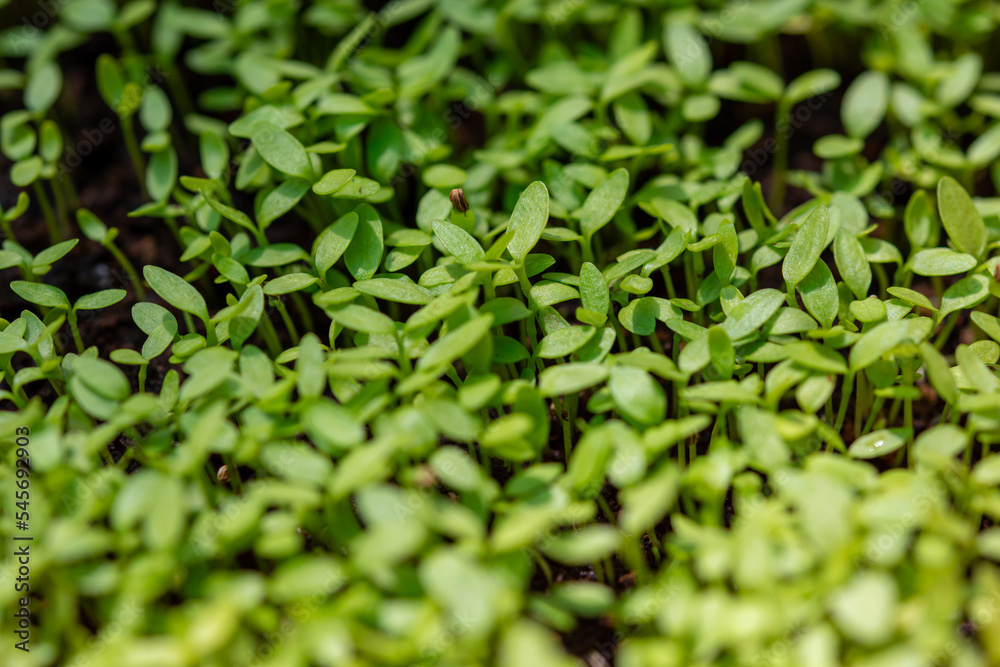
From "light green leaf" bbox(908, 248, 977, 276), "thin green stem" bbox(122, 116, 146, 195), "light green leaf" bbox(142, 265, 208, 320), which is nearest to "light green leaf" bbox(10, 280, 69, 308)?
"light green leaf" bbox(142, 265, 208, 320)

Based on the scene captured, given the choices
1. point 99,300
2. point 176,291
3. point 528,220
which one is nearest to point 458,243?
point 528,220

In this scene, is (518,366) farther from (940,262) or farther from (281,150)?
(940,262)

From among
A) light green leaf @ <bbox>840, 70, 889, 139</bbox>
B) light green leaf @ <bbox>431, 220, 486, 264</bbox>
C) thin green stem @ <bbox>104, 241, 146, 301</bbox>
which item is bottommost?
thin green stem @ <bbox>104, 241, 146, 301</bbox>

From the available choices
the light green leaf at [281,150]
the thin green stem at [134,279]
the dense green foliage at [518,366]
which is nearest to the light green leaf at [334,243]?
the dense green foliage at [518,366]

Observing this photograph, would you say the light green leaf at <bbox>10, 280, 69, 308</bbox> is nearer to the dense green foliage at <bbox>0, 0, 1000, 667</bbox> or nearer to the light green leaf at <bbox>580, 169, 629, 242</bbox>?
the dense green foliage at <bbox>0, 0, 1000, 667</bbox>

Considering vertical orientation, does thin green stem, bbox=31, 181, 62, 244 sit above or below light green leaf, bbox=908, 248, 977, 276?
below

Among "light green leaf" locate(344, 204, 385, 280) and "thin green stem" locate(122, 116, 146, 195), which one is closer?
"light green leaf" locate(344, 204, 385, 280)

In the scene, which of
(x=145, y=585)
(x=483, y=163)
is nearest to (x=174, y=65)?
(x=483, y=163)

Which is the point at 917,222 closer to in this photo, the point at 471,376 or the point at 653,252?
the point at 653,252
